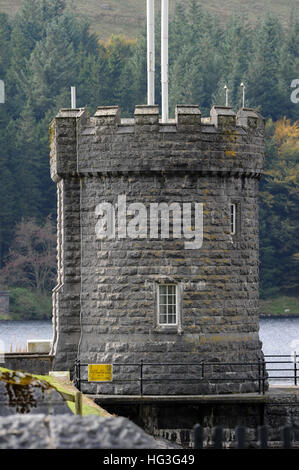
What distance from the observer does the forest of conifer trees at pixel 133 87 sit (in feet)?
267

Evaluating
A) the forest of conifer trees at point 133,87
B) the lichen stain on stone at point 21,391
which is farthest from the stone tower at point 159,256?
the forest of conifer trees at point 133,87

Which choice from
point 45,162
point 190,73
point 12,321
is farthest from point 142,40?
point 12,321

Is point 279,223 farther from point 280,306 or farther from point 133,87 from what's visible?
point 133,87

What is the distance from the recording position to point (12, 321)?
249ft

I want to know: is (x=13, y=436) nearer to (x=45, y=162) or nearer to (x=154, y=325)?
(x=154, y=325)

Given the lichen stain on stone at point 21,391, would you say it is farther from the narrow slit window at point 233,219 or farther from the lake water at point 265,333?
the lake water at point 265,333

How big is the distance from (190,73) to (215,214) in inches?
2654

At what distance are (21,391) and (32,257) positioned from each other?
6517 cm

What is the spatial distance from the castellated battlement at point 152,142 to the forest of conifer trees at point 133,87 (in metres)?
56.0

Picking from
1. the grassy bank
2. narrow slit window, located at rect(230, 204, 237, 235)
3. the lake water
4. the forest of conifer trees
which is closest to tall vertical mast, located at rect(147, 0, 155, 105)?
narrow slit window, located at rect(230, 204, 237, 235)

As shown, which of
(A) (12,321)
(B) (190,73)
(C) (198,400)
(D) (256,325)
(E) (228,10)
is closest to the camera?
(C) (198,400)

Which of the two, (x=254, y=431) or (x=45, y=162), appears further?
(x=45, y=162)

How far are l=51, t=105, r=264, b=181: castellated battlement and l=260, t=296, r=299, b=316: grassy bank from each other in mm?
56782

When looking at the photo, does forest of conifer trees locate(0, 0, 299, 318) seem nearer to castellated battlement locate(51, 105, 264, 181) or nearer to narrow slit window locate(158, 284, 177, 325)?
castellated battlement locate(51, 105, 264, 181)
